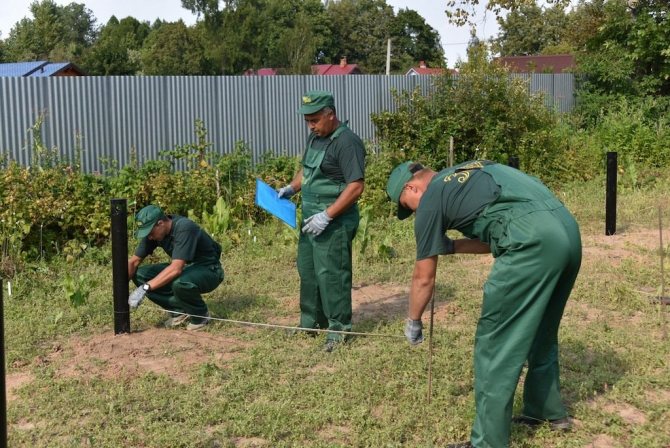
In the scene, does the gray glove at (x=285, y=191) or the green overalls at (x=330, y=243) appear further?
the gray glove at (x=285, y=191)

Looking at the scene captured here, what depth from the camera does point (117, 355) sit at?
561cm

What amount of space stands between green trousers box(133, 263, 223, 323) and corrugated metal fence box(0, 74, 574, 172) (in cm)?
408

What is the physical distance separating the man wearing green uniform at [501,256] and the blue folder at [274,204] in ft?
7.34

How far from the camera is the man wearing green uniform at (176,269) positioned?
5.99 metres

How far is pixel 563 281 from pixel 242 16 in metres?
42.1

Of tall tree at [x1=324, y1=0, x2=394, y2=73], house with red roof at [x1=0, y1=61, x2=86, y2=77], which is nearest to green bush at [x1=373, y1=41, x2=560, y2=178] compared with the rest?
house with red roof at [x1=0, y1=61, x2=86, y2=77]

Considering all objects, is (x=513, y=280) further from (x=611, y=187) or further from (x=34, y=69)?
(x=34, y=69)

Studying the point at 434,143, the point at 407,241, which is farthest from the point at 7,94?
the point at 434,143

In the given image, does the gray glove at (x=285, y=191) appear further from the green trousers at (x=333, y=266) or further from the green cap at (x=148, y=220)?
the green cap at (x=148, y=220)

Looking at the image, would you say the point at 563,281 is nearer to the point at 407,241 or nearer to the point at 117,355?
the point at 117,355

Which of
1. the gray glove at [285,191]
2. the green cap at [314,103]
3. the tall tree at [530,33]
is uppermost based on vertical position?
the tall tree at [530,33]

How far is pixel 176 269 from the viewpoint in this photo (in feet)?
19.6

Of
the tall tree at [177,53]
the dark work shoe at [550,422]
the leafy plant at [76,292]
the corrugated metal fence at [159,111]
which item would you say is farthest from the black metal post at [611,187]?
the tall tree at [177,53]

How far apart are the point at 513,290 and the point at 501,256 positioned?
179 millimetres
